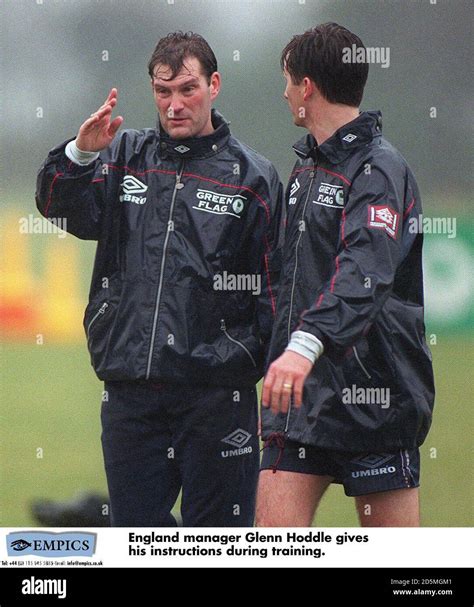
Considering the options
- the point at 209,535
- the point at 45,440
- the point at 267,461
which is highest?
the point at 267,461

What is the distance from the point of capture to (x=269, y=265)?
347 cm

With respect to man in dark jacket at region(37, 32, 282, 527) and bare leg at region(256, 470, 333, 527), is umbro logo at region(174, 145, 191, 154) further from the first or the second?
bare leg at region(256, 470, 333, 527)

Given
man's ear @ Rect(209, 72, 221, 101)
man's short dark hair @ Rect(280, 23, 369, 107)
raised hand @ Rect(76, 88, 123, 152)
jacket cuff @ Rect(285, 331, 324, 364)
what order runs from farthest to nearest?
man's ear @ Rect(209, 72, 221, 101) → raised hand @ Rect(76, 88, 123, 152) → man's short dark hair @ Rect(280, 23, 369, 107) → jacket cuff @ Rect(285, 331, 324, 364)

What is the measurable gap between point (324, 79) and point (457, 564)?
1675mm

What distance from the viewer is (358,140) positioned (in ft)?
10.4

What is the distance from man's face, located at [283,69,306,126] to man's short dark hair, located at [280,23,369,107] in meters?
0.02

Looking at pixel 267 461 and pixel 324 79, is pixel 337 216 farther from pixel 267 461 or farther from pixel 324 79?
pixel 267 461

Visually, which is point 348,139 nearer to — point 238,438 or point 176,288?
point 176,288

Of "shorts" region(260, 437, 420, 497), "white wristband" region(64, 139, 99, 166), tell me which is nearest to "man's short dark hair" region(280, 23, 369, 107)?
"white wristband" region(64, 139, 99, 166)

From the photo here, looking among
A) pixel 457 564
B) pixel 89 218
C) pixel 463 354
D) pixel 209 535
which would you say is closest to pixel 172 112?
pixel 89 218

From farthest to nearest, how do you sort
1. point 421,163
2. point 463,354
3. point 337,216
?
point 463,354
point 421,163
point 337,216

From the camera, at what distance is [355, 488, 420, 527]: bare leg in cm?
315

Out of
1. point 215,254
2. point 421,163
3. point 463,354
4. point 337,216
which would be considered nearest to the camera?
point 337,216

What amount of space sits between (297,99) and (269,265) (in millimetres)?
541
